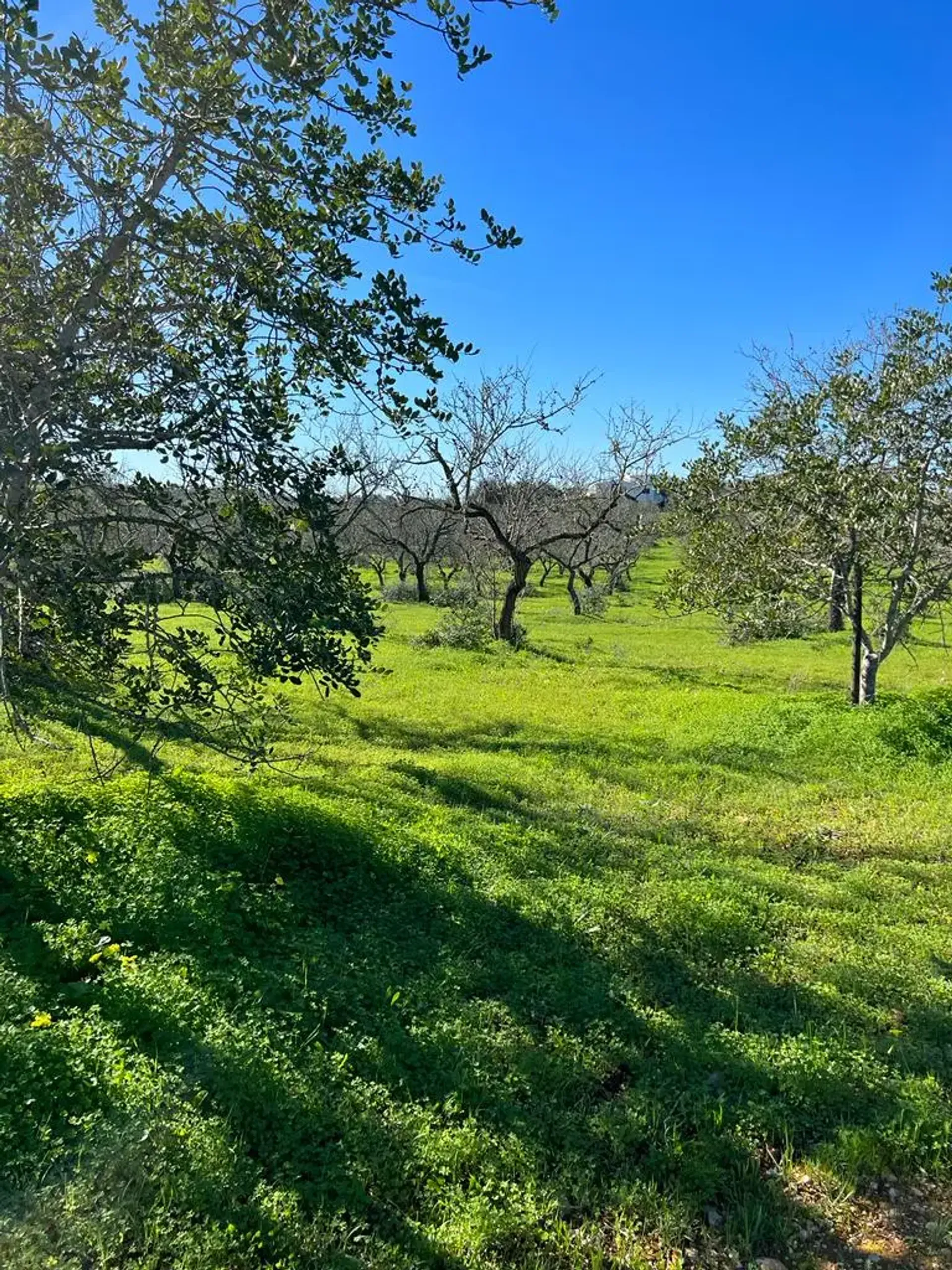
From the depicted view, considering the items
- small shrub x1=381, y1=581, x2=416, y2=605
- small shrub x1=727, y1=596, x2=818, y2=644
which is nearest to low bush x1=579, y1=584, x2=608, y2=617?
small shrub x1=381, y1=581, x2=416, y2=605

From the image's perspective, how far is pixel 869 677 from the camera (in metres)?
13.5

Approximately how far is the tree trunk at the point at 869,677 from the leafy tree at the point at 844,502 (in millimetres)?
25

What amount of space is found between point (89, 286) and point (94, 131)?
0.91 m

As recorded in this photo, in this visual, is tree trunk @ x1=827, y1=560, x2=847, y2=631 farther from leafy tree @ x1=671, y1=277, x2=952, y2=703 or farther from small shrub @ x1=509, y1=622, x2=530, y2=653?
small shrub @ x1=509, y1=622, x2=530, y2=653

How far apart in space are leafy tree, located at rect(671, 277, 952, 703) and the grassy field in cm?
552

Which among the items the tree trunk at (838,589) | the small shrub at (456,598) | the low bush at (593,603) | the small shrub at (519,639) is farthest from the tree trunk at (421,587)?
the tree trunk at (838,589)

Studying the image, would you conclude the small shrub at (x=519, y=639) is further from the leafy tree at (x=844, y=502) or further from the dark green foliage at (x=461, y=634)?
the leafy tree at (x=844, y=502)

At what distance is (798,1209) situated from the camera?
340cm

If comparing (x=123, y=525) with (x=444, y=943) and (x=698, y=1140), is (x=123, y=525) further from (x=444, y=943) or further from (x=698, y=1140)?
(x=698, y=1140)

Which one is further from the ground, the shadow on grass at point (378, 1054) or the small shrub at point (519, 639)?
the small shrub at point (519, 639)

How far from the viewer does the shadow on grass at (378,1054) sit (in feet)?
10.5

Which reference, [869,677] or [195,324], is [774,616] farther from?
[195,324]

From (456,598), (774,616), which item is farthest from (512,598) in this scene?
(774,616)

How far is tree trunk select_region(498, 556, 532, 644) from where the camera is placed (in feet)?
77.0
